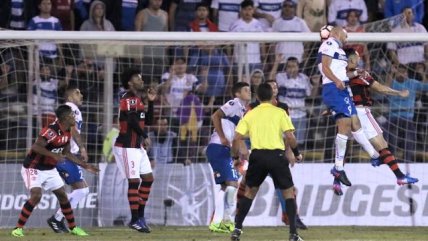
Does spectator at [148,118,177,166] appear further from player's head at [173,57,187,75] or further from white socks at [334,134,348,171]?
white socks at [334,134,348,171]

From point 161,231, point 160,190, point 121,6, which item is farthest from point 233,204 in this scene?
point 121,6

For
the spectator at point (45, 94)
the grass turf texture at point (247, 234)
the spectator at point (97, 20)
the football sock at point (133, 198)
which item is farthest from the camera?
the spectator at point (97, 20)

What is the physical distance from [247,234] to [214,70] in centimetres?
477

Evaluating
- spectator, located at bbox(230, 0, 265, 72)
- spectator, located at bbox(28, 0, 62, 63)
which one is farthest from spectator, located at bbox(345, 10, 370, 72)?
spectator, located at bbox(28, 0, 62, 63)

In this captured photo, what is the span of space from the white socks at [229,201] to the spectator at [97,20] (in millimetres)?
5236

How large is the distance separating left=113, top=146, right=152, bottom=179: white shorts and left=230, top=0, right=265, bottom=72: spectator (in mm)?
3935

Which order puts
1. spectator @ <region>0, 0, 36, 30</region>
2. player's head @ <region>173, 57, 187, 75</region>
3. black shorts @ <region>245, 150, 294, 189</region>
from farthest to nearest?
spectator @ <region>0, 0, 36, 30</region> → player's head @ <region>173, 57, 187, 75</region> → black shorts @ <region>245, 150, 294, 189</region>

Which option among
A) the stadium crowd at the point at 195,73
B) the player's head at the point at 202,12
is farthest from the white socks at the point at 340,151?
the player's head at the point at 202,12

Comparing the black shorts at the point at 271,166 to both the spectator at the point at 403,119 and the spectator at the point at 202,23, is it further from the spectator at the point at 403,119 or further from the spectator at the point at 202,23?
the spectator at the point at 202,23

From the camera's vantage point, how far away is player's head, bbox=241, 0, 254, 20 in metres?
25.3

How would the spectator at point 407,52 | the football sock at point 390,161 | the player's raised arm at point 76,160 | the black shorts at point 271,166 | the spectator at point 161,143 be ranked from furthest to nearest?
the spectator at point 407,52 < the spectator at point 161,143 < the football sock at point 390,161 < the player's raised arm at point 76,160 < the black shorts at point 271,166

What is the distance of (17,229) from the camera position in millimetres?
20531

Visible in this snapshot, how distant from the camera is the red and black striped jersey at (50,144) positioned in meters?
20.3

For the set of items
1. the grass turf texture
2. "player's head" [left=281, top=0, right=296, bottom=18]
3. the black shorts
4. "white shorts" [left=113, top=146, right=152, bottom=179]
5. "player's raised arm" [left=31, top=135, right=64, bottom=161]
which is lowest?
the grass turf texture
